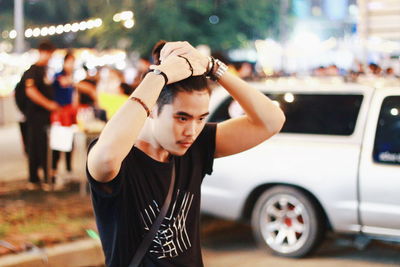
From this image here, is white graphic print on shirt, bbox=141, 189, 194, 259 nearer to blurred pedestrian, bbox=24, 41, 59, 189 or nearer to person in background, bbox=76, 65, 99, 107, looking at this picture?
blurred pedestrian, bbox=24, 41, 59, 189

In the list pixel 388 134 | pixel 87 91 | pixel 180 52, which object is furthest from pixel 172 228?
pixel 87 91

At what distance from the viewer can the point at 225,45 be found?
88.1 feet

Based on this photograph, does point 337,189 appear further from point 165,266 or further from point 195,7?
point 195,7

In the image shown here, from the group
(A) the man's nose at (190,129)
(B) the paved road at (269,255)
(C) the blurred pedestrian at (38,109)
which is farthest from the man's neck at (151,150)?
(C) the blurred pedestrian at (38,109)

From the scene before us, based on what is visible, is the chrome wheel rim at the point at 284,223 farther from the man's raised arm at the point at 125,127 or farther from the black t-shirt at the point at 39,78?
the man's raised arm at the point at 125,127

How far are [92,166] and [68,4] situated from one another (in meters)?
31.2

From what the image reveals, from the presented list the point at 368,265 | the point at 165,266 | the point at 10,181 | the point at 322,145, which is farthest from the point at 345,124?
the point at 10,181

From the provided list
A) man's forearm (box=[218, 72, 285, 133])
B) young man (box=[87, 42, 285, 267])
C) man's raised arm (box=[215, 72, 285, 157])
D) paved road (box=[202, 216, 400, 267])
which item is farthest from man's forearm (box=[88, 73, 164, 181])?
paved road (box=[202, 216, 400, 267])

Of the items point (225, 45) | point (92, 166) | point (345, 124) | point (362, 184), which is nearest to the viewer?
point (92, 166)

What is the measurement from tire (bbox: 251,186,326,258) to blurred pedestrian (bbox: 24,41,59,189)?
382 cm

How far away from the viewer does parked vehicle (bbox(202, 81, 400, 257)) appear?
6016 millimetres

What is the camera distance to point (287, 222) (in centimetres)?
646

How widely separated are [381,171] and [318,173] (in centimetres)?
58

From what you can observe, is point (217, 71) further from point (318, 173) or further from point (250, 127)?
point (318, 173)
